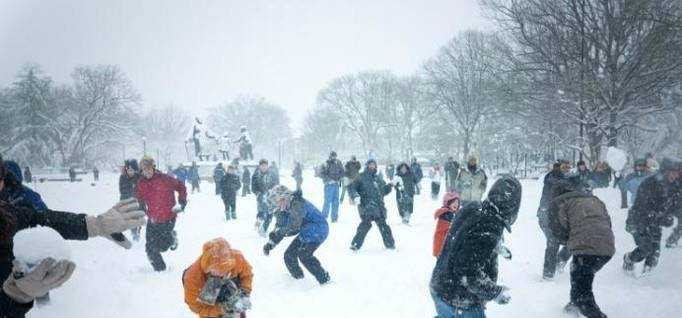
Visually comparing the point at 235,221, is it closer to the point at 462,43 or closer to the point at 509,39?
the point at 509,39

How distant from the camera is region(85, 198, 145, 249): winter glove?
2527mm

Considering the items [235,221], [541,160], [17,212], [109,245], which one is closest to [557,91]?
[235,221]

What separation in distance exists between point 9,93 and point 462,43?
51537mm

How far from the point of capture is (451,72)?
37438 millimetres

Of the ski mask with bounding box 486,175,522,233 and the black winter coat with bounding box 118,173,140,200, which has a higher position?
the ski mask with bounding box 486,175,522,233

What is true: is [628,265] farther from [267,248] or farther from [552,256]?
[267,248]

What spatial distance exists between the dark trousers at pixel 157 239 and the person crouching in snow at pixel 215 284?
4252 millimetres

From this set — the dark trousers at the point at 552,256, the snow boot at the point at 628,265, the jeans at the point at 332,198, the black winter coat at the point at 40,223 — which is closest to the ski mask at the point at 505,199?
the black winter coat at the point at 40,223

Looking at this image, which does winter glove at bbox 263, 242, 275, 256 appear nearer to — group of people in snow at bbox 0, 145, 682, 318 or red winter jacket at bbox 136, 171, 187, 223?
group of people in snow at bbox 0, 145, 682, 318

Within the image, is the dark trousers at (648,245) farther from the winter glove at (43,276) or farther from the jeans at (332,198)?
the jeans at (332,198)

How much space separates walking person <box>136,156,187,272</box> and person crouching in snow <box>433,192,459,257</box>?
4297 mm

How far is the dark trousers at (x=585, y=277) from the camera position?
4.78 m

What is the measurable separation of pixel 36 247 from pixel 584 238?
474 centimetres

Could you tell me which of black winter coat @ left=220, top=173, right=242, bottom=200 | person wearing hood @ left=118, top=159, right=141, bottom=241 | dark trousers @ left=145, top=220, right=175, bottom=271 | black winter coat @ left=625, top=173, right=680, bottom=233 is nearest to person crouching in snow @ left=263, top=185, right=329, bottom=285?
dark trousers @ left=145, top=220, right=175, bottom=271
